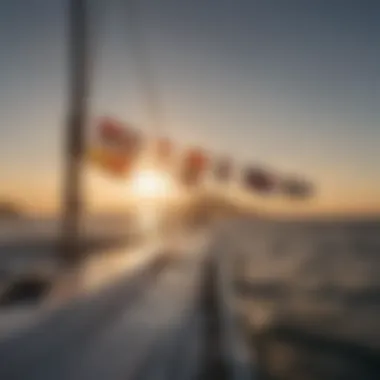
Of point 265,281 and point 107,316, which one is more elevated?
point 107,316

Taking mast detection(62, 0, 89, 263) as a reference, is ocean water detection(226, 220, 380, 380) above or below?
below

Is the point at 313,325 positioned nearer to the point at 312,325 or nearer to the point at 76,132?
the point at 312,325

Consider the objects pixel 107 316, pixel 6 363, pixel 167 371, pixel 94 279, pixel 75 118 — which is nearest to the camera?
pixel 6 363

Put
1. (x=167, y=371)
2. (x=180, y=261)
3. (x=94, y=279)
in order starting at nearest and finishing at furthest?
1. (x=167, y=371)
2. (x=94, y=279)
3. (x=180, y=261)

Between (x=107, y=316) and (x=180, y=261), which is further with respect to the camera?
(x=180, y=261)

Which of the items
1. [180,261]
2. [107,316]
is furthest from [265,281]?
[107,316]

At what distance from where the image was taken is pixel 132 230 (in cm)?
2947

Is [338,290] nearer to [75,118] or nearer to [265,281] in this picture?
[265,281]

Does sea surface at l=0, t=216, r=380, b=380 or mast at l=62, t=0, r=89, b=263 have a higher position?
mast at l=62, t=0, r=89, b=263

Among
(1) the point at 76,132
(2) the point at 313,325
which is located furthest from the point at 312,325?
(1) the point at 76,132

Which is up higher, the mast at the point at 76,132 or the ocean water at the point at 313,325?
the mast at the point at 76,132

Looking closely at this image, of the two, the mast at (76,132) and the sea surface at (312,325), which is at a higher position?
the mast at (76,132)

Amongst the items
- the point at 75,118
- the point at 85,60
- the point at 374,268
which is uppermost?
the point at 85,60

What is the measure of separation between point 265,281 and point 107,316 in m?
14.5
